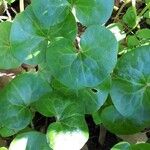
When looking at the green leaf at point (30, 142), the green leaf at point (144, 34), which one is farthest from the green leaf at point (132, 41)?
the green leaf at point (30, 142)

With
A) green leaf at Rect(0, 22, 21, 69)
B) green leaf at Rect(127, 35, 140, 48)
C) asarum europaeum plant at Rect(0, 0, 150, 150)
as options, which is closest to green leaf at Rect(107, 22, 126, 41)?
green leaf at Rect(127, 35, 140, 48)

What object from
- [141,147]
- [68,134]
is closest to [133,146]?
[141,147]

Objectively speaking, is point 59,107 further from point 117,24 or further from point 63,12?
point 117,24

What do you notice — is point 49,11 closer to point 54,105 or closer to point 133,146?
point 54,105

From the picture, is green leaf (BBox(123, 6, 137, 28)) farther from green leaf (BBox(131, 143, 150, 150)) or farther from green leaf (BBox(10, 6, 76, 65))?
green leaf (BBox(131, 143, 150, 150))

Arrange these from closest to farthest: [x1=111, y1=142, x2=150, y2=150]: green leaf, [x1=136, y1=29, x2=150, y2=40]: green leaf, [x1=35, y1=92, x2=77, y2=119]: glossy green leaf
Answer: [x1=111, y1=142, x2=150, y2=150]: green leaf → [x1=35, y1=92, x2=77, y2=119]: glossy green leaf → [x1=136, y1=29, x2=150, y2=40]: green leaf
